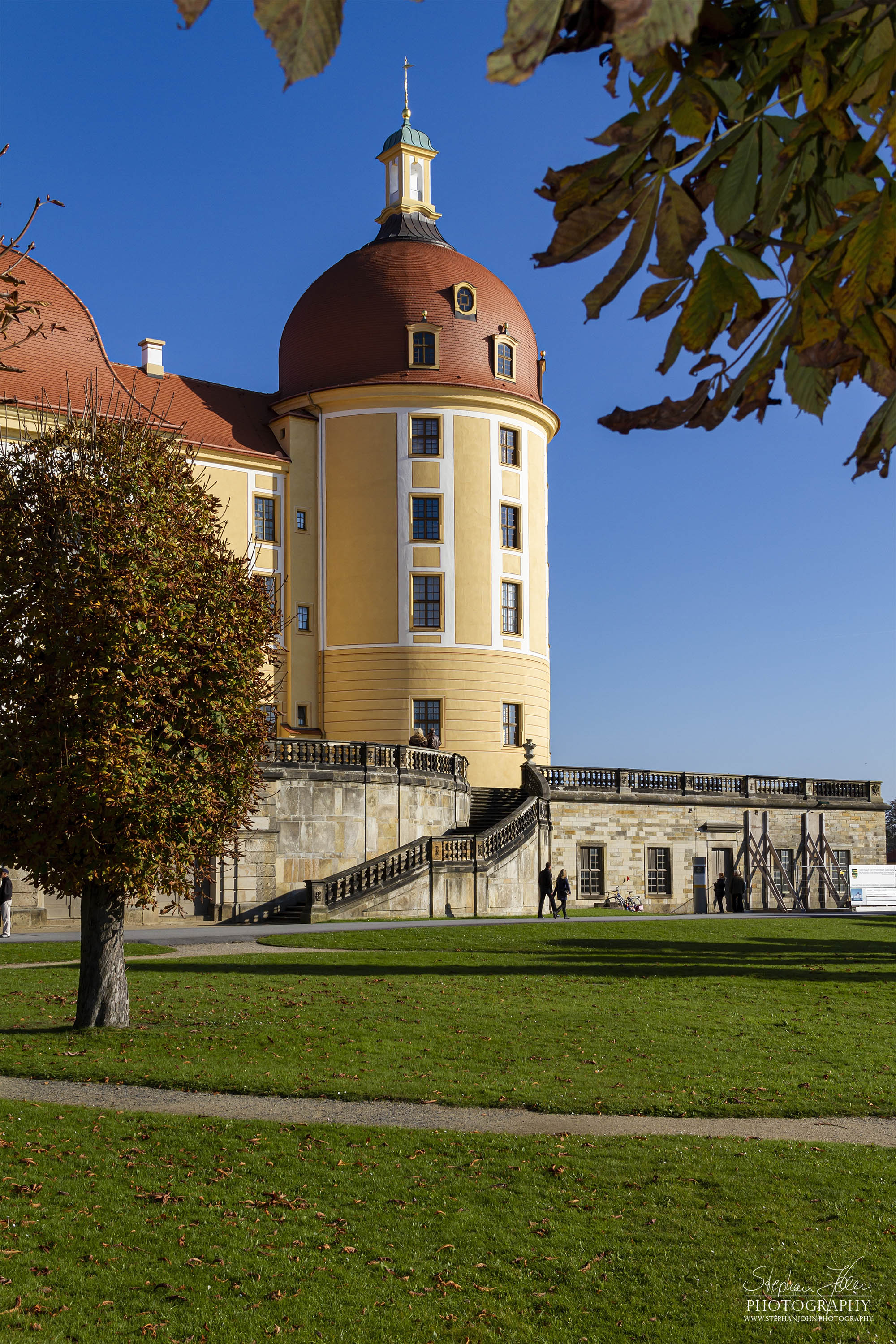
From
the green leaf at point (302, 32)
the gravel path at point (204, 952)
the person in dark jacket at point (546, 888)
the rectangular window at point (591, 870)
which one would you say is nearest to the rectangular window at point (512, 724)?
the rectangular window at point (591, 870)

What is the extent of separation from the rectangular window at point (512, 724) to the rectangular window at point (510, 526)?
643 centimetres

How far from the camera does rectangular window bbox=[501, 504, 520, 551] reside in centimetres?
4953

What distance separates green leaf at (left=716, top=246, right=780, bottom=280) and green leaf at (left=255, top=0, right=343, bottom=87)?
120 cm

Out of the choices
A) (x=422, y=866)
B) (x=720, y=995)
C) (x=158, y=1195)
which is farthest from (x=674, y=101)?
(x=422, y=866)

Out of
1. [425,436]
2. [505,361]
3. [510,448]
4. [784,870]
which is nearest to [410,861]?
[425,436]

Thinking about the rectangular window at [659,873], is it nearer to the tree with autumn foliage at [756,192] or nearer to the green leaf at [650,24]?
the tree with autumn foliage at [756,192]

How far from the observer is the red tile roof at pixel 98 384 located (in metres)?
40.8

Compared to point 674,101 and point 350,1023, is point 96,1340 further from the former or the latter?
point 350,1023

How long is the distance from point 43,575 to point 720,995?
12.0m

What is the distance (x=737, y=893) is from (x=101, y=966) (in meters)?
35.6

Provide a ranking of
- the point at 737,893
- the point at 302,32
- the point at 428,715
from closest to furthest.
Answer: the point at 302,32
the point at 428,715
the point at 737,893

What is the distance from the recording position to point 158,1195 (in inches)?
351

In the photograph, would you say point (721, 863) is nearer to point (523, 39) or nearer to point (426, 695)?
point (426, 695)

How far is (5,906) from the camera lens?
28.7 metres
